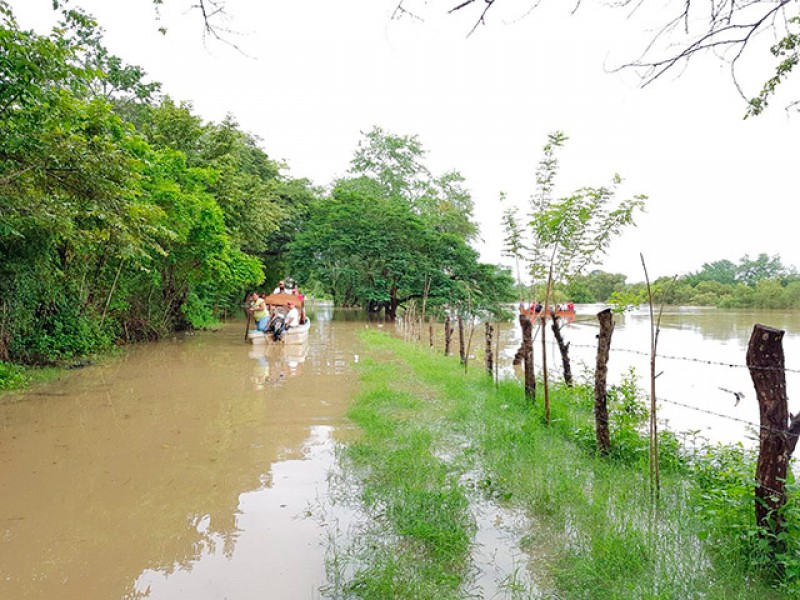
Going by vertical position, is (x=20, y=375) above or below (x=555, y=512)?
above

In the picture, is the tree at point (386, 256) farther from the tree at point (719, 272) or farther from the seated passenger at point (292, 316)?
the tree at point (719, 272)

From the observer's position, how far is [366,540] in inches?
133

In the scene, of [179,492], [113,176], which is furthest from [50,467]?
[113,176]

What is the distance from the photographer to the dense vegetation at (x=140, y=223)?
668 cm

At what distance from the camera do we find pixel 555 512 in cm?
372

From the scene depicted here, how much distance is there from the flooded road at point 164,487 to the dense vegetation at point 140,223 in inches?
92.1

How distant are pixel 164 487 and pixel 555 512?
3.27m

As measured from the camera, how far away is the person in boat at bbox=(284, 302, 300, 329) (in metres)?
15.8

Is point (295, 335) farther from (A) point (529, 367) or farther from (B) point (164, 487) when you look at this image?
(B) point (164, 487)

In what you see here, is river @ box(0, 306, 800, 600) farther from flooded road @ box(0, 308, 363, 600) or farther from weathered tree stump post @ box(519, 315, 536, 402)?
weathered tree stump post @ box(519, 315, 536, 402)

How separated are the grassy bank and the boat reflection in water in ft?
13.5

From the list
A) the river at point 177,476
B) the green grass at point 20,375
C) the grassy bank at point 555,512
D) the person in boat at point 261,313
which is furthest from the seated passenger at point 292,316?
the grassy bank at point 555,512

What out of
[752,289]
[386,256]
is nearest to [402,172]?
[386,256]

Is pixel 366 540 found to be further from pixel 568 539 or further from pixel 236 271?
pixel 236 271
